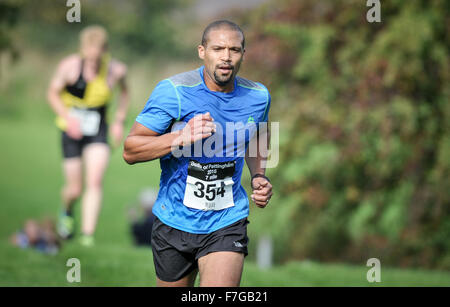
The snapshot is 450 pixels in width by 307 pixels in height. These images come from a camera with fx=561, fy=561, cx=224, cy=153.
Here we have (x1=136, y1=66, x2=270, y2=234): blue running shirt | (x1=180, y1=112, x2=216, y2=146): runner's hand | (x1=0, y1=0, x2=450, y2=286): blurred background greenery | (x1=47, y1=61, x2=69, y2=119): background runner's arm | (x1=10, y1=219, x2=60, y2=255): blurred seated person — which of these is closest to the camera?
(x1=180, y1=112, x2=216, y2=146): runner's hand

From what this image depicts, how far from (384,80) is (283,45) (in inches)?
68.7

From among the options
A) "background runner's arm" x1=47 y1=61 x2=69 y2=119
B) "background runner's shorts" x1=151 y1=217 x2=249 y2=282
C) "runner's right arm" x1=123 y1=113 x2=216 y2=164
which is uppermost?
"background runner's arm" x1=47 y1=61 x2=69 y2=119

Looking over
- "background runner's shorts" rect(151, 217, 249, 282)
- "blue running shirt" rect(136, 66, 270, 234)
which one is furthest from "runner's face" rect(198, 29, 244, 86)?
"background runner's shorts" rect(151, 217, 249, 282)

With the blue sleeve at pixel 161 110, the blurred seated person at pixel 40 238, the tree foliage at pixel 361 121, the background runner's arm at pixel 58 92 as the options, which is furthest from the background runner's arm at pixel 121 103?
the blue sleeve at pixel 161 110

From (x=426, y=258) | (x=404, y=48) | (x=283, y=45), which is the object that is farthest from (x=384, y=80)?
(x=426, y=258)

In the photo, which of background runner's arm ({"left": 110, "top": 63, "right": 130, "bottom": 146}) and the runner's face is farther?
background runner's arm ({"left": 110, "top": 63, "right": 130, "bottom": 146})

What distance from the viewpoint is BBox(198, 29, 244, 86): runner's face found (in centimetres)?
312

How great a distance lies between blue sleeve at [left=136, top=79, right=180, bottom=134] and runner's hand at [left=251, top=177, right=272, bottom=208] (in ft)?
2.04

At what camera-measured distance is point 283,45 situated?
357 inches

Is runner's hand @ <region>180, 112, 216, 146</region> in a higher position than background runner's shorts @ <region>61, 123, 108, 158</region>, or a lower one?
lower

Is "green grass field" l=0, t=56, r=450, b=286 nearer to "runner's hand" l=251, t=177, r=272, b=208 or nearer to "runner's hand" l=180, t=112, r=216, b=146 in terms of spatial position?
"runner's hand" l=251, t=177, r=272, b=208

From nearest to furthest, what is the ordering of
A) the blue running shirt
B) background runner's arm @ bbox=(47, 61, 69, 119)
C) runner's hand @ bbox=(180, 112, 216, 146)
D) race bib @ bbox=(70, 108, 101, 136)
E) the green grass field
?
1. runner's hand @ bbox=(180, 112, 216, 146)
2. the blue running shirt
3. the green grass field
4. background runner's arm @ bbox=(47, 61, 69, 119)
5. race bib @ bbox=(70, 108, 101, 136)

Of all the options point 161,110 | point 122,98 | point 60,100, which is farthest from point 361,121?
point 161,110

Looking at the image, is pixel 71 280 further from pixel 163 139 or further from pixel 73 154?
pixel 163 139
